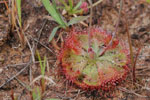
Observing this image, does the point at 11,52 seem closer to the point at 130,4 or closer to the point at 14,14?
the point at 14,14

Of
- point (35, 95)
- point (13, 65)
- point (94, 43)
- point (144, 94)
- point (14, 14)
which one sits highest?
point (14, 14)

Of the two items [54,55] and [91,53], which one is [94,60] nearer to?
[91,53]

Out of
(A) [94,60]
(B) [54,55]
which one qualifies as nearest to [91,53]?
(A) [94,60]

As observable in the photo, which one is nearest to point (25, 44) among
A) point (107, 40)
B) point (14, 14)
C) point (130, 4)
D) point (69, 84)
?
point (14, 14)

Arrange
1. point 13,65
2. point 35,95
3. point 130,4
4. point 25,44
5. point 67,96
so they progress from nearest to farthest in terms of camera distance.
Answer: point 35,95 → point 67,96 → point 13,65 → point 25,44 → point 130,4

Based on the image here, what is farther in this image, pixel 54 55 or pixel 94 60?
pixel 54 55

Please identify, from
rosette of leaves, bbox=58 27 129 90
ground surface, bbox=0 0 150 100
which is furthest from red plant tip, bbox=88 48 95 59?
ground surface, bbox=0 0 150 100

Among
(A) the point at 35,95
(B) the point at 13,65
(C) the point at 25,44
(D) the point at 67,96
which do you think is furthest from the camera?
(C) the point at 25,44
